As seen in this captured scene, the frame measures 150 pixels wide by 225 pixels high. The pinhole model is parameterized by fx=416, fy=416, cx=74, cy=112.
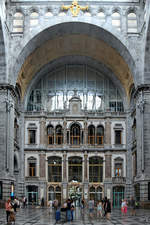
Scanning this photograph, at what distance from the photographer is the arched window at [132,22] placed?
48875 mm

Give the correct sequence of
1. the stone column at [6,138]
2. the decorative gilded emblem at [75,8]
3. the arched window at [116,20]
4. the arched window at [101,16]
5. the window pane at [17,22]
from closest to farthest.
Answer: the stone column at [6,138], the decorative gilded emblem at [75,8], the arched window at [101,16], the window pane at [17,22], the arched window at [116,20]

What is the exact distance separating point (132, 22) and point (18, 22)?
44.1 ft

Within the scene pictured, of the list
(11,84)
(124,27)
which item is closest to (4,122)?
(11,84)

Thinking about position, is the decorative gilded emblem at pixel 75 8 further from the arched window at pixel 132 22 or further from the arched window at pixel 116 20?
the arched window at pixel 132 22

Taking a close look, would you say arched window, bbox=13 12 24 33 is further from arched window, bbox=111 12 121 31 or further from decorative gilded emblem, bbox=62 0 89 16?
arched window, bbox=111 12 121 31

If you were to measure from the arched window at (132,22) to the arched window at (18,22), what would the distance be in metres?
12.6

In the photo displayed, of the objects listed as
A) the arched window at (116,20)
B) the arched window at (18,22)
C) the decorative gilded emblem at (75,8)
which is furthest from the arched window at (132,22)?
the arched window at (18,22)

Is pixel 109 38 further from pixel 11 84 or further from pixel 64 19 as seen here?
pixel 11 84

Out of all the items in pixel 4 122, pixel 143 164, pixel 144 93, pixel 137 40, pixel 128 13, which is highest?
pixel 128 13

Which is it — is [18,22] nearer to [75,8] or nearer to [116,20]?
[75,8]

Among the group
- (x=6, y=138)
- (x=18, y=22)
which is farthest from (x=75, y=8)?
(x=6, y=138)

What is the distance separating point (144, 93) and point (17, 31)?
16.4m

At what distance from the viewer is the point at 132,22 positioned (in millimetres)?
49156

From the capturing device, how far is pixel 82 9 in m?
48.5
